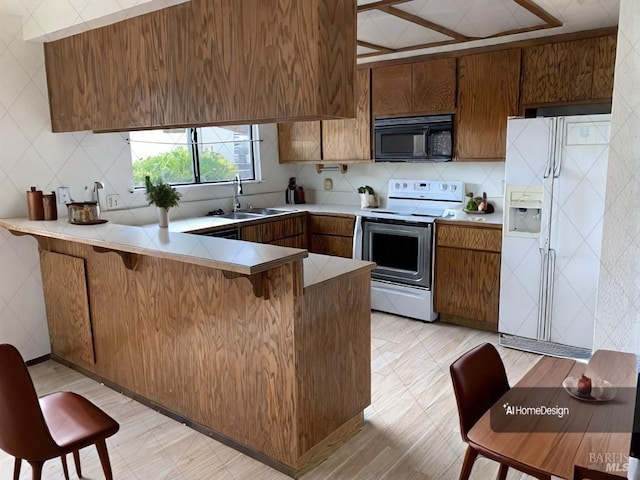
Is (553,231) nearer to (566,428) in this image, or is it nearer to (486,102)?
(486,102)

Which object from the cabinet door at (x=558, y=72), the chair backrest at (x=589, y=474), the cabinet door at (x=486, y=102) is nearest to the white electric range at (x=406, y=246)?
the cabinet door at (x=486, y=102)

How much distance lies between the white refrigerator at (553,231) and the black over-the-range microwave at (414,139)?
0.70 m

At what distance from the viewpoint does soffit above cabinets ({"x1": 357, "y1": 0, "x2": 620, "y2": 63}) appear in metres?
2.79

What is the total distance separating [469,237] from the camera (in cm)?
391

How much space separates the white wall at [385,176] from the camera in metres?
4.32

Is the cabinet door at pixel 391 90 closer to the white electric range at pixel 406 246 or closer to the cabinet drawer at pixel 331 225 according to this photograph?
the white electric range at pixel 406 246

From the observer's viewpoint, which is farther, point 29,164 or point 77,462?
point 29,164

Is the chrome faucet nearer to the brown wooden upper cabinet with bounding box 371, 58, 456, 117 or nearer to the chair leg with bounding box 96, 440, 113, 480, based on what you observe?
the brown wooden upper cabinet with bounding box 371, 58, 456, 117

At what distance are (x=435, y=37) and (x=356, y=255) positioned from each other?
74.8 inches

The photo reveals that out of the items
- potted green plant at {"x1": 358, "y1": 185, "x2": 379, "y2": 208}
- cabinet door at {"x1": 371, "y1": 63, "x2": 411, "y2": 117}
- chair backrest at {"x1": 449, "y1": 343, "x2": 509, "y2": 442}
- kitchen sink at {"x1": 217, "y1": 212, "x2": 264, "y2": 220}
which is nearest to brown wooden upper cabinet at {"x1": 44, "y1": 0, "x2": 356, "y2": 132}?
chair backrest at {"x1": 449, "y1": 343, "x2": 509, "y2": 442}

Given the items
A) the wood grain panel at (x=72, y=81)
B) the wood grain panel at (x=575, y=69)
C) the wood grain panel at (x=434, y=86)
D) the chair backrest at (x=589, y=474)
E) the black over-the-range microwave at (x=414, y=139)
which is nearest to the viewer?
the chair backrest at (x=589, y=474)

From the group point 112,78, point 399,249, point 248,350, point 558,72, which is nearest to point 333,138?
point 399,249

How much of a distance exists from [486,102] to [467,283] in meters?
1.44

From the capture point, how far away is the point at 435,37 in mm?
3662
